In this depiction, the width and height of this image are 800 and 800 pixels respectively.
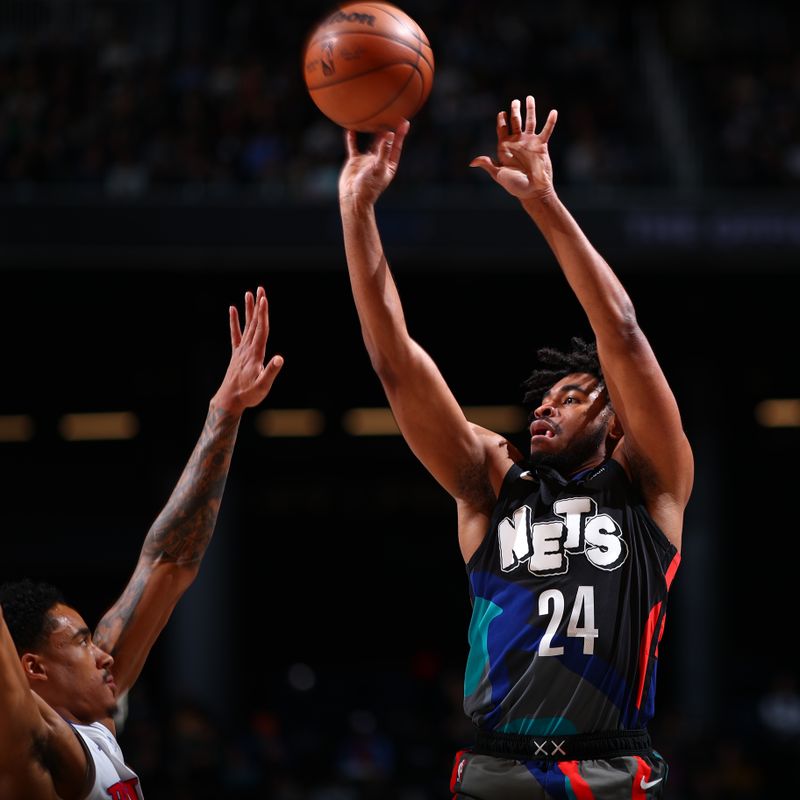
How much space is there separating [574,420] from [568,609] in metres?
0.55

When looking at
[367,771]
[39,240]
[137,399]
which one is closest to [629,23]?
[137,399]

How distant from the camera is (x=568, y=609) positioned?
3223 mm

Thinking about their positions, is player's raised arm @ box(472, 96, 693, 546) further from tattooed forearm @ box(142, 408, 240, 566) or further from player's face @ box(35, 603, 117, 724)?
player's face @ box(35, 603, 117, 724)

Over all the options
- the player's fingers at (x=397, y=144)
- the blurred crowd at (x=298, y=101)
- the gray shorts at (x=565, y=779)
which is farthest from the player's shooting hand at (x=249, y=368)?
the blurred crowd at (x=298, y=101)

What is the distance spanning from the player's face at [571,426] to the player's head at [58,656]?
1.29 meters

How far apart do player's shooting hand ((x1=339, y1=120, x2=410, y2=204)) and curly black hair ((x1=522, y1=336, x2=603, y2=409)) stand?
67 centimetres

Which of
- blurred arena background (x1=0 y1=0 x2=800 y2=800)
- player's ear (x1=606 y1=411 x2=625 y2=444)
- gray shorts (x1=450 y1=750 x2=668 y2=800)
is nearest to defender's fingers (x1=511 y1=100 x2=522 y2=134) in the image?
player's ear (x1=606 y1=411 x2=625 y2=444)

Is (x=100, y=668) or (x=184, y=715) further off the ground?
(x=100, y=668)

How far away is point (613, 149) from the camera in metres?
12.2

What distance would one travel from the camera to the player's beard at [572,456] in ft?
11.4

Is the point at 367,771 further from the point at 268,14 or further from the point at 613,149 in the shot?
the point at 268,14

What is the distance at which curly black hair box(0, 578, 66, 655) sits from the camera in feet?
10.6

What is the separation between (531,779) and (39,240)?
8443 mm

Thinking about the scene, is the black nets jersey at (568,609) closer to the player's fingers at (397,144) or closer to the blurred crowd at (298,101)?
the player's fingers at (397,144)
